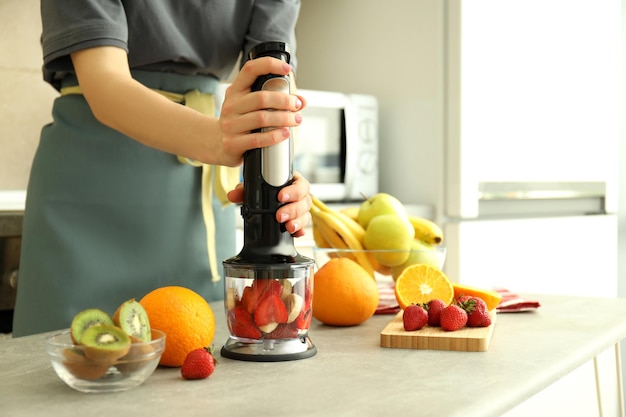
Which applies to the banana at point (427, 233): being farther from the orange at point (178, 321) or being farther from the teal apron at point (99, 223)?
the orange at point (178, 321)

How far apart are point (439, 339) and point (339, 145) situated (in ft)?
4.71

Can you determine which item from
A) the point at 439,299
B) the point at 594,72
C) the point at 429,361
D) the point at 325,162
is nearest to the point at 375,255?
the point at 439,299

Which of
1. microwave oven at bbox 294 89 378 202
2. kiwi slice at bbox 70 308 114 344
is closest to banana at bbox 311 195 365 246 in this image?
kiwi slice at bbox 70 308 114 344

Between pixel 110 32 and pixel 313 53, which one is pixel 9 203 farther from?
pixel 313 53

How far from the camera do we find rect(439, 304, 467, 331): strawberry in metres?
0.78

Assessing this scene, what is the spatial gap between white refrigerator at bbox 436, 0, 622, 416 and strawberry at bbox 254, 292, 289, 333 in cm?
144

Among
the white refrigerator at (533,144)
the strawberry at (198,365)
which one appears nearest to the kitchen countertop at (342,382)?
the strawberry at (198,365)

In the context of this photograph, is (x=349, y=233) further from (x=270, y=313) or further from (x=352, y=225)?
(x=270, y=313)

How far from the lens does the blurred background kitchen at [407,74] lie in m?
2.09

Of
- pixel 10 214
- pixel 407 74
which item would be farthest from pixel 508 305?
pixel 407 74

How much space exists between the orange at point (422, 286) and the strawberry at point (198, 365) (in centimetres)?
33

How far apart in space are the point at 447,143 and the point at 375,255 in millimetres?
1199

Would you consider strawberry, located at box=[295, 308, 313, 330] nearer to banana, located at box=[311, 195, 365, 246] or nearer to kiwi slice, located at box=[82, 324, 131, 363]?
kiwi slice, located at box=[82, 324, 131, 363]

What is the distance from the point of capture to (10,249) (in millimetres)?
1696
